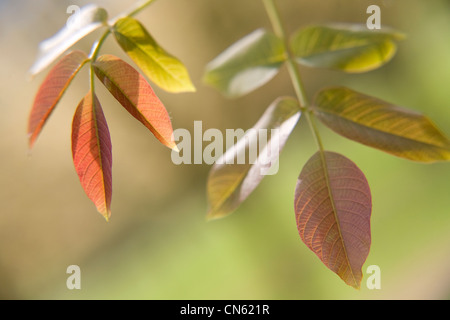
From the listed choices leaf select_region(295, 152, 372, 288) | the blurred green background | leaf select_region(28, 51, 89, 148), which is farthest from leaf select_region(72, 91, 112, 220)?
the blurred green background

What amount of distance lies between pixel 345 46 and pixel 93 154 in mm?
212

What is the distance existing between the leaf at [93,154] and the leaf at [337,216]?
136mm

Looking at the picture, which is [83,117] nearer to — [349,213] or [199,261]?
[349,213]

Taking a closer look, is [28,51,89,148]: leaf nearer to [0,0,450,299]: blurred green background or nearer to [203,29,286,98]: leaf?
[203,29,286,98]: leaf

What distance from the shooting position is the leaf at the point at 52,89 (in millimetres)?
303

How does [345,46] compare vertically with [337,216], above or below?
above

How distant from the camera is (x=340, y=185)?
30 cm

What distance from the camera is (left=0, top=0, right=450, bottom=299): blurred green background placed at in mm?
1257

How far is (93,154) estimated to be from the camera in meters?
0.30

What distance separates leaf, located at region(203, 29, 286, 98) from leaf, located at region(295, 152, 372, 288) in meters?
0.09

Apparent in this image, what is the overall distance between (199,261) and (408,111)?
1227mm

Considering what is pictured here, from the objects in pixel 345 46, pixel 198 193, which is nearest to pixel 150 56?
pixel 345 46

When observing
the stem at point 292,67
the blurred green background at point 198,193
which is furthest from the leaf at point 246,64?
the blurred green background at point 198,193

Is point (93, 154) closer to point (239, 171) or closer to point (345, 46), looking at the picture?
point (239, 171)
